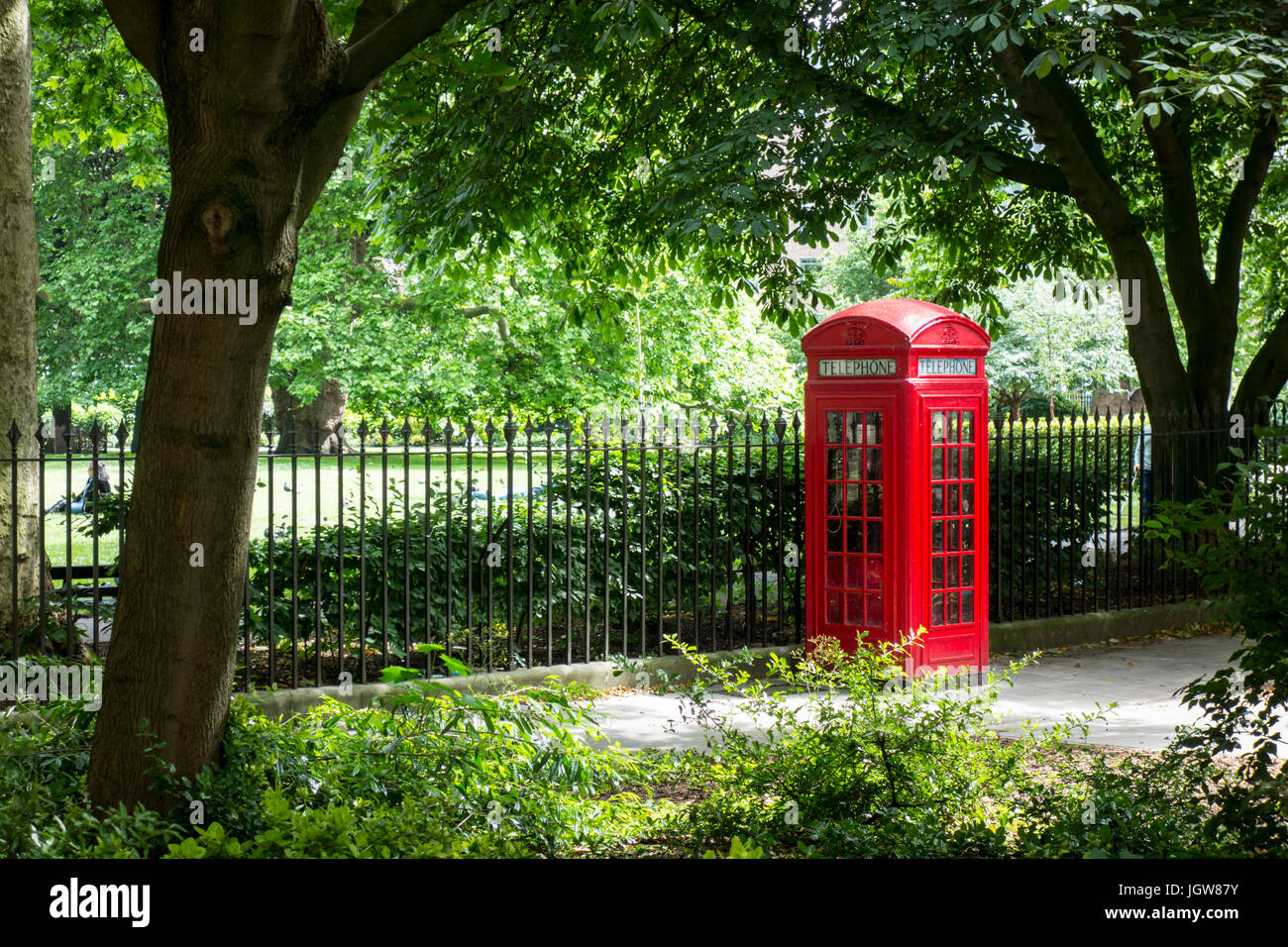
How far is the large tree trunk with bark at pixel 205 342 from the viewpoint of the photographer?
14.9 ft

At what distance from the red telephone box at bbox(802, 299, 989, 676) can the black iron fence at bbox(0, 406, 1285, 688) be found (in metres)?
0.51

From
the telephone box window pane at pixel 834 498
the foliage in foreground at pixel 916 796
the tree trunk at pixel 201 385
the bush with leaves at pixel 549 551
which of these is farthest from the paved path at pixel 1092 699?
the tree trunk at pixel 201 385

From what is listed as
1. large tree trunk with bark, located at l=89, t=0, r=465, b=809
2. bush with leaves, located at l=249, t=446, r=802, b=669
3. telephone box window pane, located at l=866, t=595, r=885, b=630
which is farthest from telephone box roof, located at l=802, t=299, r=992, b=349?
large tree trunk with bark, located at l=89, t=0, r=465, b=809

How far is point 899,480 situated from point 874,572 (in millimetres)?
728

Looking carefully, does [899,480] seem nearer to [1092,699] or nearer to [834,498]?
[834,498]

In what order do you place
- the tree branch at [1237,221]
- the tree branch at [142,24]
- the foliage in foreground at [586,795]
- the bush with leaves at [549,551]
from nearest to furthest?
the foliage in foreground at [586,795], the tree branch at [142,24], the bush with leaves at [549,551], the tree branch at [1237,221]

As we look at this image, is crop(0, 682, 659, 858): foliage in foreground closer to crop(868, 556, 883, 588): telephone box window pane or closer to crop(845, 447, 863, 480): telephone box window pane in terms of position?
crop(868, 556, 883, 588): telephone box window pane

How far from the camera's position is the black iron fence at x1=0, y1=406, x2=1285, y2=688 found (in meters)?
7.89

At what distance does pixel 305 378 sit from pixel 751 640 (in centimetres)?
2215

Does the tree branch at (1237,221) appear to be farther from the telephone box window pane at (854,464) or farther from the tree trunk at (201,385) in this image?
the tree trunk at (201,385)

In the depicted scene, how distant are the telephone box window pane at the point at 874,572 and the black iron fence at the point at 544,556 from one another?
0.94 m

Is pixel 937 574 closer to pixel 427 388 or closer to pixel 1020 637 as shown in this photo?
pixel 1020 637

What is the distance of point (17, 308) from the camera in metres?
7.99

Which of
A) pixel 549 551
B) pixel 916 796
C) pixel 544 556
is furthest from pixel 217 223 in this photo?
pixel 544 556
